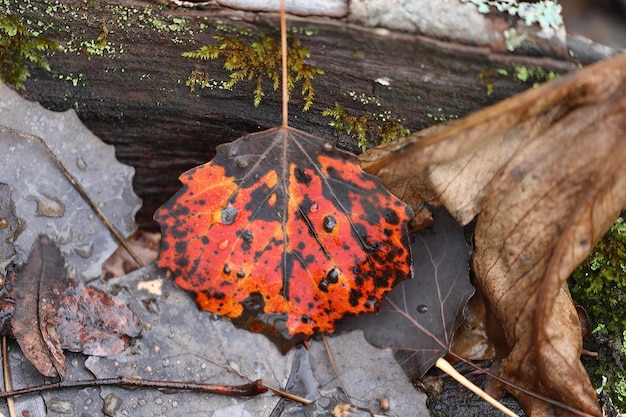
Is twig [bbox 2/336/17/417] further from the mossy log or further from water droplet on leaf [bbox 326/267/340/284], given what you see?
water droplet on leaf [bbox 326/267/340/284]

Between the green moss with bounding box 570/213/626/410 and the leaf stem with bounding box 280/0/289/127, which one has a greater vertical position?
the leaf stem with bounding box 280/0/289/127

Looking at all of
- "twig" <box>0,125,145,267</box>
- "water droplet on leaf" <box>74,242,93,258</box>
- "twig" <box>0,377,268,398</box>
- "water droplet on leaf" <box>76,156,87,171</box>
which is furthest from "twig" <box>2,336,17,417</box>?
"water droplet on leaf" <box>76,156,87,171</box>

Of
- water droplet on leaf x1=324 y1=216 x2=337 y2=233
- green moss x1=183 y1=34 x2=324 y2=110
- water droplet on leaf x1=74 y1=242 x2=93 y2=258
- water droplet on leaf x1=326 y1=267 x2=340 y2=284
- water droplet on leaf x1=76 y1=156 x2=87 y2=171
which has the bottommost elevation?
water droplet on leaf x1=74 y1=242 x2=93 y2=258

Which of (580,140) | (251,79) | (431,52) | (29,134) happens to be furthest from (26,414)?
(580,140)

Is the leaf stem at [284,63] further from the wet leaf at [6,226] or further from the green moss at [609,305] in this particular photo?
the green moss at [609,305]

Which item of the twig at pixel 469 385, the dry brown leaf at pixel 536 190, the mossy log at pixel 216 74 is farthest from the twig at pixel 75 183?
the twig at pixel 469 385

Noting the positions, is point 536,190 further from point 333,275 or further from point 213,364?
point 213,364

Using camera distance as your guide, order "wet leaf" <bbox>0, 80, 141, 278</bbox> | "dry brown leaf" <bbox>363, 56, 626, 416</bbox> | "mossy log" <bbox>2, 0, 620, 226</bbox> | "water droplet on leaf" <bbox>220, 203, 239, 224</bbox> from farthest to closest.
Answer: "wet leaf" <bbox>0, 80, 141, 278</bbox> < "water droplet on leaf" <bbox>220, 203, 239, 224</bbox> < "mossy log" <bbox>2, 0, 620, 226</bbox> < "dry brown leaf" <bbox>363, 56, 626, 416</bbox>

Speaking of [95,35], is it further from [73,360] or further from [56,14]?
[73,360]
